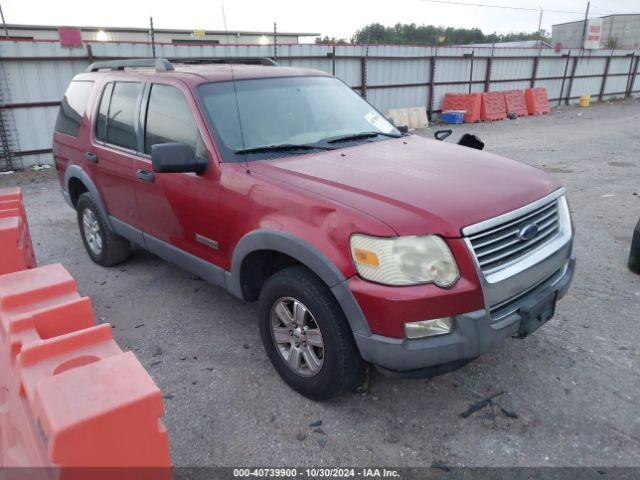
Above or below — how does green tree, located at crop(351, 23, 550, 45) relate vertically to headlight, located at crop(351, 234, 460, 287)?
above

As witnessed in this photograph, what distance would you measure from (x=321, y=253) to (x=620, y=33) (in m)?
63.1

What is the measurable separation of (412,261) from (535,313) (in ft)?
2.74

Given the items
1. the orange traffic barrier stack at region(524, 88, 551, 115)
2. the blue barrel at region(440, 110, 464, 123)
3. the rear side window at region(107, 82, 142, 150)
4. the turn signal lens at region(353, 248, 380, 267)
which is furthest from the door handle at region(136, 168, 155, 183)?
the orange traffic barrier stack at region(524, 88, 551, 115)

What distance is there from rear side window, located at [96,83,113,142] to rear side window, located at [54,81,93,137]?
0.36m

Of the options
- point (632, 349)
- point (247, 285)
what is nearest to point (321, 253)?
point (247, 285)

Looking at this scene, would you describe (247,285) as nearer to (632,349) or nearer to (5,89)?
(632,349)

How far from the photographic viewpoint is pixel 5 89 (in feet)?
32.9

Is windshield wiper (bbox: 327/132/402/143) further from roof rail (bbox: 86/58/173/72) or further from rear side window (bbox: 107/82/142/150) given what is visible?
rear side window (bbox: 107/82/142/150)

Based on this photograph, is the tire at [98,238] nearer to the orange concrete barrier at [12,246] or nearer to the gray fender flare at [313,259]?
the orange concrete barrier at [12,246]

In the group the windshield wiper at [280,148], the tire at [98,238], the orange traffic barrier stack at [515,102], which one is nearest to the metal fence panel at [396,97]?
the orange traffic barrier stack at [515,102]

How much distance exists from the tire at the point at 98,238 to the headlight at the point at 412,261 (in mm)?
3272

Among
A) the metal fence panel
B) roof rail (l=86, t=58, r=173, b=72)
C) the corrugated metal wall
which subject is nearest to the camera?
roof rail (l=86, t=58, r=173, b=72)

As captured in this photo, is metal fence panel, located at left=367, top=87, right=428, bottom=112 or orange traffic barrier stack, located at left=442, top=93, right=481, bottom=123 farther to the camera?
orange traffic barrier stack, located at left=442, top=93, right=481, bottom=123

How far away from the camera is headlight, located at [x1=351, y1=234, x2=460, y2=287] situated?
7.84 feet
